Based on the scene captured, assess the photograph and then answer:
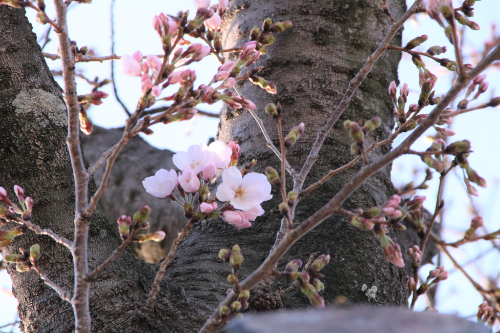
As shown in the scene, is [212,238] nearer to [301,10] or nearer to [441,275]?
[441,275]

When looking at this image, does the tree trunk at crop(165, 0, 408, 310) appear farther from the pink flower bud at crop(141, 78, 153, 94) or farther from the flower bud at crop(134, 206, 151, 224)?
the pink flower bud at crop(141, 78, 153, 94)

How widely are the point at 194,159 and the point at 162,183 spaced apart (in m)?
0.10

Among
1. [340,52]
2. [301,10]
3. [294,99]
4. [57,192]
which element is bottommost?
[57,192]

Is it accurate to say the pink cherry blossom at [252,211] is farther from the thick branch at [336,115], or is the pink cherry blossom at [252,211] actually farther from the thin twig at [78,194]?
the thin twig at [78,194]

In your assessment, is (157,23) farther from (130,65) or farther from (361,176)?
(361,176)

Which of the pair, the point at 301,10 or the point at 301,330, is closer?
the point at 301,330

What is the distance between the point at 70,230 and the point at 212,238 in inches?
17.6

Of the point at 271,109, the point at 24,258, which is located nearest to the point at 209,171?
the point at 271,109

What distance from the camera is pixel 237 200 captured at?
41.0 inches

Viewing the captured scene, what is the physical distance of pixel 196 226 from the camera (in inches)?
61.9

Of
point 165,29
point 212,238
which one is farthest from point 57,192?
point 165,29

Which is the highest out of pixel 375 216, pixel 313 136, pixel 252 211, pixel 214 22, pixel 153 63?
pixel 214 22

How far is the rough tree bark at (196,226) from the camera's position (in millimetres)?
1194

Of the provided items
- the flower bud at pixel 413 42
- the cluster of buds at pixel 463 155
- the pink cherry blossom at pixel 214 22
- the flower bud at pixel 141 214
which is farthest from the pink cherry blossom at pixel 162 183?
the flower bud at pixel 413 42
